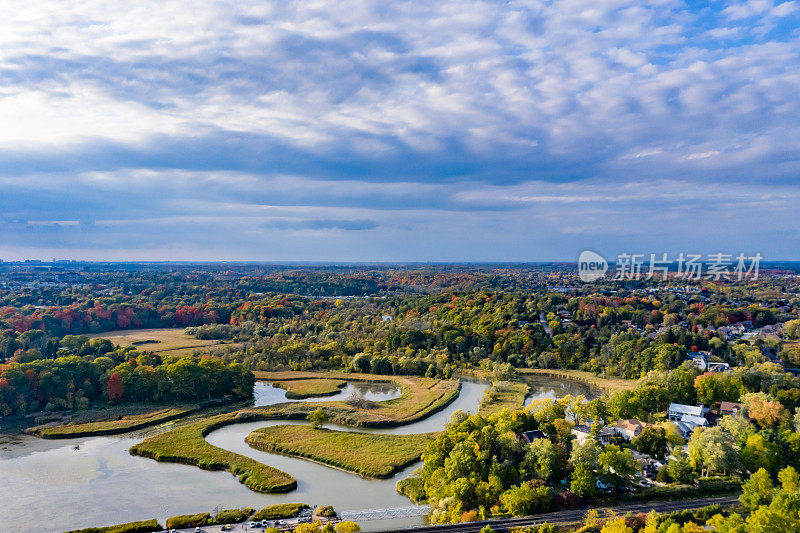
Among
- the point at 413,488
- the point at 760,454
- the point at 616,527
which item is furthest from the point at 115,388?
the point at 760,454

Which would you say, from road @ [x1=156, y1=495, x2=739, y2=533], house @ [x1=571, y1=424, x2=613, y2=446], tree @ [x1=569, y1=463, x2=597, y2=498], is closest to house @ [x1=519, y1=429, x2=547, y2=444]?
house @ [x1=571, y1=424, x2=613, y2=446]

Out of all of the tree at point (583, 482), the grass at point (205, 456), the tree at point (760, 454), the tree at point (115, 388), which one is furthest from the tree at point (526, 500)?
the tree at point (115, 388)

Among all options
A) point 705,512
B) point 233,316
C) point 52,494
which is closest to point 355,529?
point 705,512

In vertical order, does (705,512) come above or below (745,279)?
below

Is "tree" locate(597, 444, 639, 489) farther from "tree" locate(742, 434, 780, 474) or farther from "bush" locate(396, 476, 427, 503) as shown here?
"bush" locate(396, 476, 427, 503)

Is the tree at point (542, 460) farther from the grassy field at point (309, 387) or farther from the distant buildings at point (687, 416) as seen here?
the grassy field at point (309, 387)

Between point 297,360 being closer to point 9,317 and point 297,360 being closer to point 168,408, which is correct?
point 168,408
